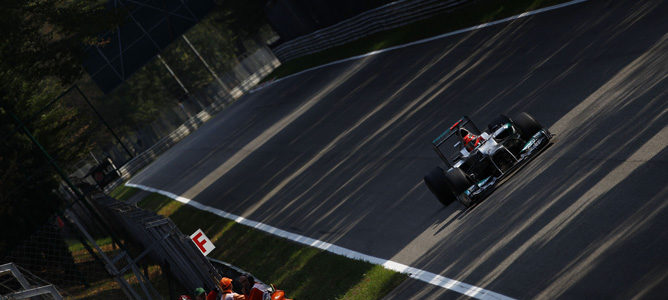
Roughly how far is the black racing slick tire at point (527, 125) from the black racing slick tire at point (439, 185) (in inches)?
58.7

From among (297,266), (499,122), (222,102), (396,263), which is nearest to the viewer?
(396,263)

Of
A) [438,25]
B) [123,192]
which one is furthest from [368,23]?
[123,192]

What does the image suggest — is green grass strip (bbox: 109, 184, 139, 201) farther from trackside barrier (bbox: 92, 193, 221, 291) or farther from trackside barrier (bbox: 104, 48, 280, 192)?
trackside barrier (bbox: 92, 193, 221, 291)

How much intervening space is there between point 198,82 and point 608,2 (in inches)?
3071

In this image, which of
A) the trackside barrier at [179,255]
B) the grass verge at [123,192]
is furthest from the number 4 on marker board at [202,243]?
the grass verge at [123,192]

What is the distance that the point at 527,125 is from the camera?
1180 cm

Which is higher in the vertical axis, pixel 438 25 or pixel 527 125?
pixel 438 25

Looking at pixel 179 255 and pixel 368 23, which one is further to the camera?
pixel 368 23

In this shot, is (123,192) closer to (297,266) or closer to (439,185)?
(297,266)

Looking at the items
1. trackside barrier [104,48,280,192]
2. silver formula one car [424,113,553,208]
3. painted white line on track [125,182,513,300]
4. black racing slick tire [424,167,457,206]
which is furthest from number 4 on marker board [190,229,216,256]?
trackside barrier [104,48,280,192]

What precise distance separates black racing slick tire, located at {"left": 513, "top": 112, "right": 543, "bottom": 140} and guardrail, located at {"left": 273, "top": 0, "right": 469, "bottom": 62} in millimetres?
12791

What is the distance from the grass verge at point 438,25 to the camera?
20359 millimetres

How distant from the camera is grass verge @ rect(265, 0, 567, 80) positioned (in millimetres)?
20359

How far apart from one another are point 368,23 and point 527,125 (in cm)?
1972
